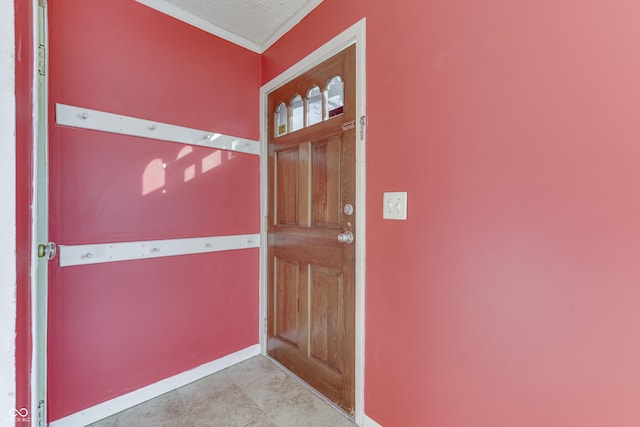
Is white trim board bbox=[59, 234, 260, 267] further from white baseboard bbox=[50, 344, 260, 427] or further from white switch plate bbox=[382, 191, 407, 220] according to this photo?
white switch plate bbox=[382, 191, 407, 220]

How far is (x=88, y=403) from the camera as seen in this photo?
1.49 metres

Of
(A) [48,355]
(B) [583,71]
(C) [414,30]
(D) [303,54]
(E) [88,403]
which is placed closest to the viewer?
(B) [583,71]

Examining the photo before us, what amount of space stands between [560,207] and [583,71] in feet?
1.36

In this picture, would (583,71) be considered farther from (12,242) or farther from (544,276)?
(12,242)

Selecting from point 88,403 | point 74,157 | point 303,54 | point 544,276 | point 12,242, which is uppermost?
point 303,54

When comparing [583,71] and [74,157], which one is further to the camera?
[74,157]

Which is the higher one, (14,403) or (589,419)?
(14,403)

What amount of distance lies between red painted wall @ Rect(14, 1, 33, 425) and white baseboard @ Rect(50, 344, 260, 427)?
819 mm

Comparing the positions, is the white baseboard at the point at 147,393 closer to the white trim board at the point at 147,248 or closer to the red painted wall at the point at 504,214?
the white trim board at the point at 147,248

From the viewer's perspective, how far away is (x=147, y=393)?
167 centimetres

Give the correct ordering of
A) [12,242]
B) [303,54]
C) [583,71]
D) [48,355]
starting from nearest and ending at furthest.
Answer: [12,242]
[583,71]
[48,355]
[303,54]

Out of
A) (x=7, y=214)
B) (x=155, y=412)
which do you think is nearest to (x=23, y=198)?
(x=7, y=214)

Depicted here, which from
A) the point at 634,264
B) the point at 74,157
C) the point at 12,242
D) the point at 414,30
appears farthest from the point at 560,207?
the point at 74,157

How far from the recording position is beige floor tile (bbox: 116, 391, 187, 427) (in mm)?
1493
